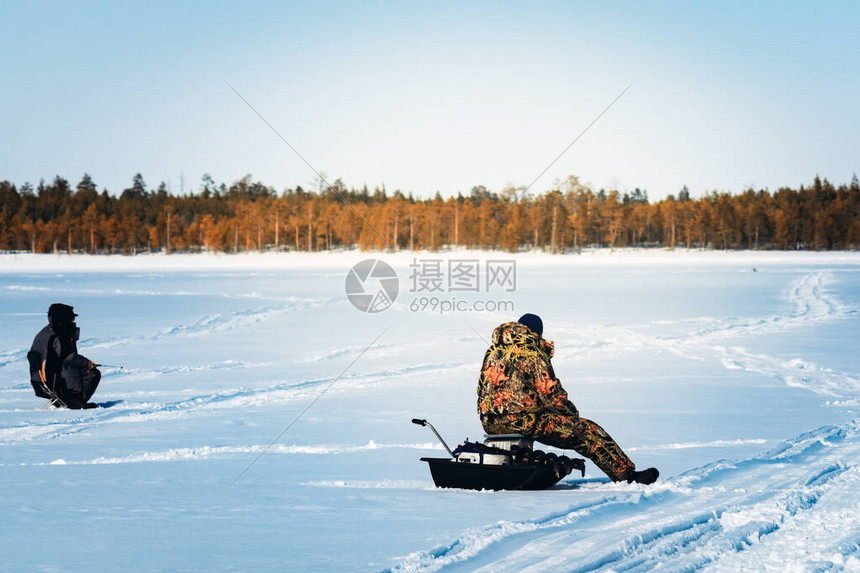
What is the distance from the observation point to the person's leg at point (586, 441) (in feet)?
18.9

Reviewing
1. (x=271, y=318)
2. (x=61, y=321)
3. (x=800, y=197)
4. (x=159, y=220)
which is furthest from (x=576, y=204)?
(x=61, y=321)

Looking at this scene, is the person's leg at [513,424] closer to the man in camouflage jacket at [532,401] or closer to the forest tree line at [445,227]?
the man in camouflage jacket at [532,401]

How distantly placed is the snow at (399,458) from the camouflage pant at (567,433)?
18cm

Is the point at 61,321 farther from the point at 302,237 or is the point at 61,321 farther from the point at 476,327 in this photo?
the point at 302,237

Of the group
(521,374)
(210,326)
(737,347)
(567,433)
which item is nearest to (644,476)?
(567,433)

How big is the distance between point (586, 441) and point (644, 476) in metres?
Answer: 0.46

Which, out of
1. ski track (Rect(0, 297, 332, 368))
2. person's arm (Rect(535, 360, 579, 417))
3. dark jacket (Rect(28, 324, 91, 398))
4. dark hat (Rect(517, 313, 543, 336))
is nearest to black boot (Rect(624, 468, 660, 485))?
person's arm (Rect(535, 360, 579, 417))

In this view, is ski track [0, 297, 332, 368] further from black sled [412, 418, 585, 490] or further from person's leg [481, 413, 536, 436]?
person's leg [481, 413, 536, 436]

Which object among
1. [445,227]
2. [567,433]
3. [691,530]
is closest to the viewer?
[691,530]

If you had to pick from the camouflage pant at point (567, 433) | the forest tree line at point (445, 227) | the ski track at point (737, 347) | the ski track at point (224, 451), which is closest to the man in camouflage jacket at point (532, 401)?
the camouflage pant at point (567, 433)

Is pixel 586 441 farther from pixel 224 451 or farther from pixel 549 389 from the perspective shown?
pixel 224 451

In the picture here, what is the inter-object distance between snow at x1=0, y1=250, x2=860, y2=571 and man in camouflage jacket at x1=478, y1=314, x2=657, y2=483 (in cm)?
27

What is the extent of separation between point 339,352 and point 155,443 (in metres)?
7.05

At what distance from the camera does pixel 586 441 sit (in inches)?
230
